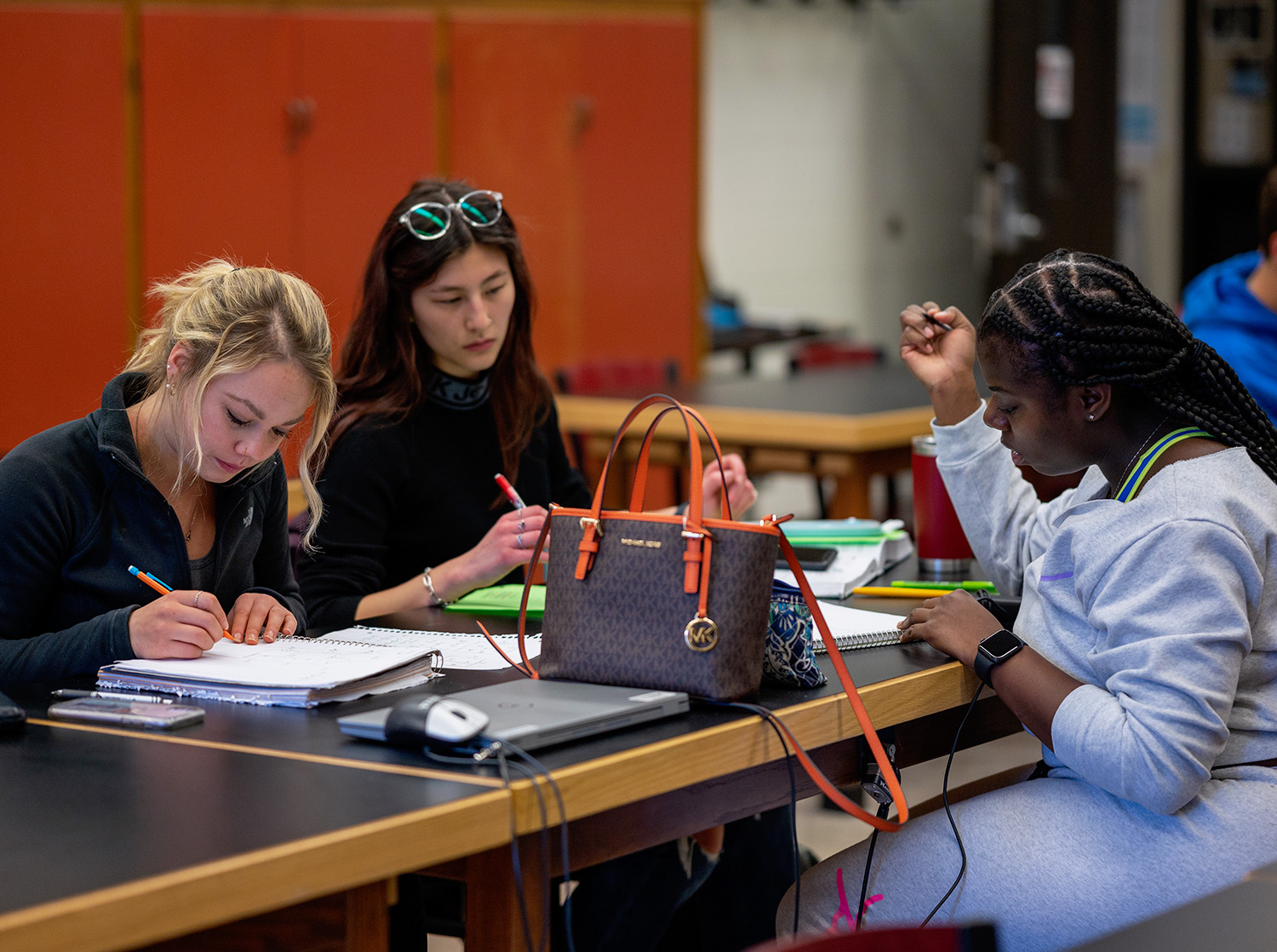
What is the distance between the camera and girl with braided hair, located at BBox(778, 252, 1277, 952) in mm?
1321

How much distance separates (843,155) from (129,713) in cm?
651

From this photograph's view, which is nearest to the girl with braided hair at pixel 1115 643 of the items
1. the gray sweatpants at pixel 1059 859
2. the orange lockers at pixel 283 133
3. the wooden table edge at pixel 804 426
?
the gray sweatpants at pixel 1059 859

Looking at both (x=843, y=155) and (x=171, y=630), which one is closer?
(x=171, y=630)

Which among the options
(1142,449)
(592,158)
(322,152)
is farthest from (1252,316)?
(322,152)

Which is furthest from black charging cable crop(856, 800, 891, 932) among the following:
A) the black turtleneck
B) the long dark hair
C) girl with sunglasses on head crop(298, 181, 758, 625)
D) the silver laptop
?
the long dark hair

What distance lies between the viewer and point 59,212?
398 centimetres

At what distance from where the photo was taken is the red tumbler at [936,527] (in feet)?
6.63

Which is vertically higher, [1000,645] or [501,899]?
[1000,645]

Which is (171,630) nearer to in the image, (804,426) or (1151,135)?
(804,426)

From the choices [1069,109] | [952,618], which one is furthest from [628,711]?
[1069,109]

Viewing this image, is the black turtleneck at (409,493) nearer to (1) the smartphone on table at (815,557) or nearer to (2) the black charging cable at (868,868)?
(1) the smartphone on table at (815,557)

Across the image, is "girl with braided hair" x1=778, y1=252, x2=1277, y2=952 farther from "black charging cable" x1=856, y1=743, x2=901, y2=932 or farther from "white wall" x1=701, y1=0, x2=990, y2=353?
"white wall" x1=701, y1=0, x2=990, y2=353

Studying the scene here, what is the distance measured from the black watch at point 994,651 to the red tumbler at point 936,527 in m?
0.54

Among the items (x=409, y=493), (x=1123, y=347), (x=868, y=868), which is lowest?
(x=868, y=868)
